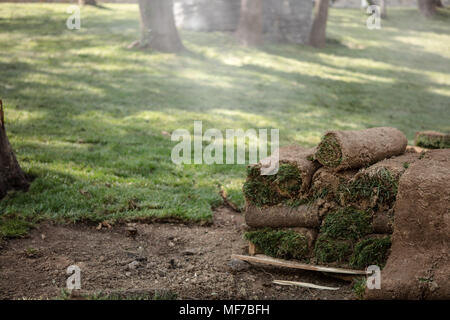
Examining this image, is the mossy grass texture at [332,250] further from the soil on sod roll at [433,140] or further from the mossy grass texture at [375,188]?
the soil on sod roll at [433,140]

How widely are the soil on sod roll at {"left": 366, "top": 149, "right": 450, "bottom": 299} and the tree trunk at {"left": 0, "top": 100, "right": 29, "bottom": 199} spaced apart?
4610 mm

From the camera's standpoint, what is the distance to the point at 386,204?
414 centimetres

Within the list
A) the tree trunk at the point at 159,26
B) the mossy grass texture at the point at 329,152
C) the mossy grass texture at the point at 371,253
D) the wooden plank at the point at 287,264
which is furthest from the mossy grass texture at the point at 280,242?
the tree trunk at the point at 159,26

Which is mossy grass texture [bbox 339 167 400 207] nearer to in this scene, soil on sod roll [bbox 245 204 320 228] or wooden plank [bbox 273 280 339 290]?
soil on sod roll [bbox 245 204 320 228]

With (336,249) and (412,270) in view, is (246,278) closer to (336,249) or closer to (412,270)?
(336,249)

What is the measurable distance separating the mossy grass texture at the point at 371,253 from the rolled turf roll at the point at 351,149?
78 cm

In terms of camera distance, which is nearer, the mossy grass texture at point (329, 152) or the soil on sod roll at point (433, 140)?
the mossy grass texture at point (329, 152)

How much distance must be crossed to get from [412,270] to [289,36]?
17122mm

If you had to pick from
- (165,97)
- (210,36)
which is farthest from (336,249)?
(210,36)

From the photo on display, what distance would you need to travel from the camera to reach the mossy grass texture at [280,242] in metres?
4.41

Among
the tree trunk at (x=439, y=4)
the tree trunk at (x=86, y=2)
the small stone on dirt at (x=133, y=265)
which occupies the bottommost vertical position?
the small stone on dirt at (x=133, y=265)

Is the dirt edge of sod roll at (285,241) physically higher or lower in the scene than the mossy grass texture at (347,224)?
lower

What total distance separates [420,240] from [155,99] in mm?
8813
